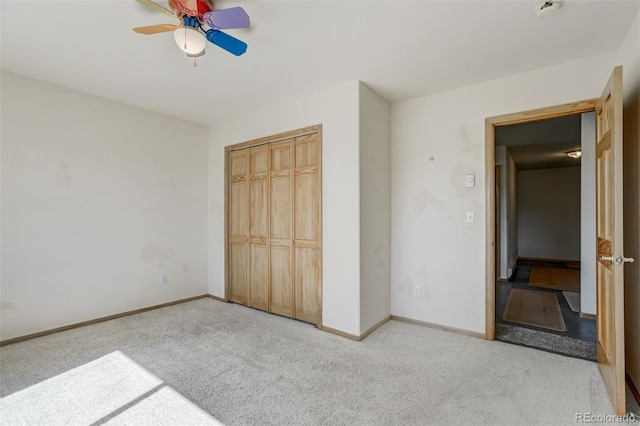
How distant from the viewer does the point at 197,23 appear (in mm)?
1970

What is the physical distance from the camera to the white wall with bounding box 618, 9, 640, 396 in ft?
6.61

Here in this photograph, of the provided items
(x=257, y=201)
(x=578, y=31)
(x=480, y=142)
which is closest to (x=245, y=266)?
(x=257, y=201)

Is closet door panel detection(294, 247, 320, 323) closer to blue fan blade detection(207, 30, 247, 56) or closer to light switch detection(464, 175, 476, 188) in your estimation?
light switch detection(464, 175, 476, 188)

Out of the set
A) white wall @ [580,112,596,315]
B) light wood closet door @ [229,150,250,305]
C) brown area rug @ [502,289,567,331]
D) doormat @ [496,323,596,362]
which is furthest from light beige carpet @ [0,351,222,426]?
white wall @ [580,112,596,315]

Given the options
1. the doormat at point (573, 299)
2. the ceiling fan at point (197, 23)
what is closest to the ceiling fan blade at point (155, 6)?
the ceiling fan at point (197, 23)

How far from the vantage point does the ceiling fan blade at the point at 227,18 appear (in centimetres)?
176

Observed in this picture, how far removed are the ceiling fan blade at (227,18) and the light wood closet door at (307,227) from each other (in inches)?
60.9

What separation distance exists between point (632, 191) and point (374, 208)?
77.9 inches

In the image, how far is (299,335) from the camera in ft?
10.1

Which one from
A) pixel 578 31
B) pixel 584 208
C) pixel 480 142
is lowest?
pixel 584 208

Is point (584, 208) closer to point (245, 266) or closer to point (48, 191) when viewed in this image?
point (245, 266)

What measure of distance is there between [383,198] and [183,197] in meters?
2.79

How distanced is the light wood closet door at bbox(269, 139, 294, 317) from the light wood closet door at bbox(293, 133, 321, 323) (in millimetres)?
85

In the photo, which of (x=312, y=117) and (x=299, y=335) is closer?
(x=299, y=335)
